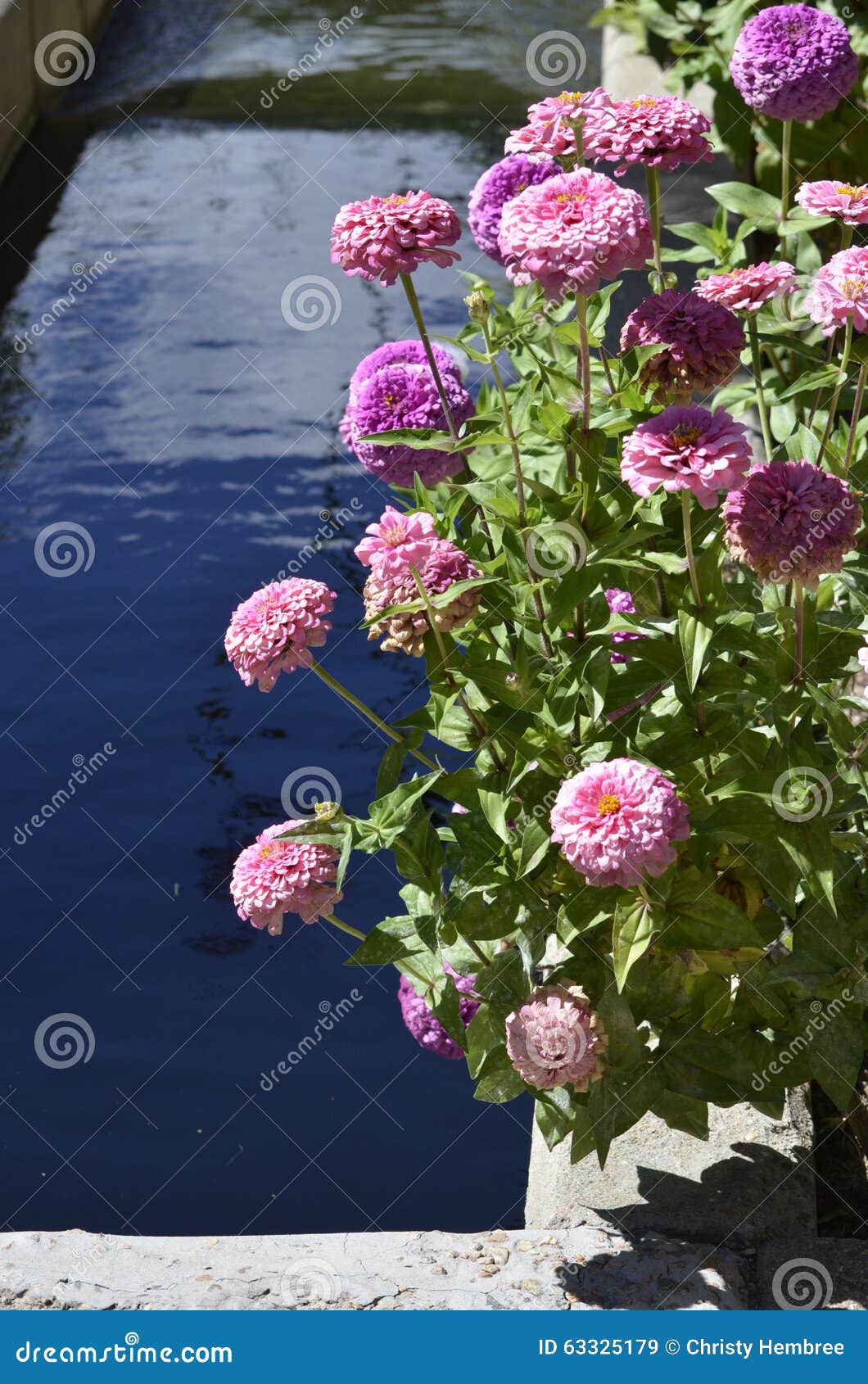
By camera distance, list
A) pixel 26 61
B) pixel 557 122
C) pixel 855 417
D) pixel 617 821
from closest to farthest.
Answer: pixel 617 821 < pixel 557 122 < pixel 855 417 < pixel 26 61

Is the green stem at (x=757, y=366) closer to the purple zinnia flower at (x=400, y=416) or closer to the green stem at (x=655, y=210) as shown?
the green stem at (x=655, y=210)

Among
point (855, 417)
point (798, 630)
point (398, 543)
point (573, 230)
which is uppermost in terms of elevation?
point (573, 230)

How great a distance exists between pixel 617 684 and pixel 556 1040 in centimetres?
43

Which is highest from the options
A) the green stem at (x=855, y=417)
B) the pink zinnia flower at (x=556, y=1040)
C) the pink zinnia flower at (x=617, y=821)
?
the green stem at (x=855, y=417)

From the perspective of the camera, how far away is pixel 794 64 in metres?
2.28

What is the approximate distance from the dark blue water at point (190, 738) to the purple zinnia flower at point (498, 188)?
147 centimetres

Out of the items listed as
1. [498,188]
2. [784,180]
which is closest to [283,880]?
[498,188]

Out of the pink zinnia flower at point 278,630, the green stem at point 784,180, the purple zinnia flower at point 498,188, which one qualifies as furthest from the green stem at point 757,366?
the pink zinnia flower at point 278,630

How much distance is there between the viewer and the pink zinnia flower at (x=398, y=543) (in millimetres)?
1705

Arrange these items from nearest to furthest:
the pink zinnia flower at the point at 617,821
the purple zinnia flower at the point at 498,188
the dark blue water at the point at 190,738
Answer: the pink zinnia flower at the point at 617,821 < the purple zinnia flower at the point at 498,188 < the dark blue water at the point at 190,738

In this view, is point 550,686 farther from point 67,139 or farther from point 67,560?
point 67,139

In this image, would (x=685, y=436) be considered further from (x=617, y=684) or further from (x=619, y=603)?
(x=619, y=603)

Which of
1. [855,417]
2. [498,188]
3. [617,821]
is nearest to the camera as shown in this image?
[617,821]

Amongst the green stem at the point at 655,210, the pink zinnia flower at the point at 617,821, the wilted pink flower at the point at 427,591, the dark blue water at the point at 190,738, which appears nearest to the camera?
the pink zinnia flower at the point at 617,821
